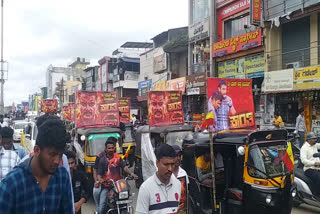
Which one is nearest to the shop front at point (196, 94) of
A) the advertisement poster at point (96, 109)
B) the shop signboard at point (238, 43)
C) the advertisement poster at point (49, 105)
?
the shop signboard at point (238, 43)

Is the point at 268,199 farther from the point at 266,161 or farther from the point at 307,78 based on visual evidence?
the point at 307,78

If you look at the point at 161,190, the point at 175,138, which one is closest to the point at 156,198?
the point at 161,190

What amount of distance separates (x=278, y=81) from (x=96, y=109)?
375 inches

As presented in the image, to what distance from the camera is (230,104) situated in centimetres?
727

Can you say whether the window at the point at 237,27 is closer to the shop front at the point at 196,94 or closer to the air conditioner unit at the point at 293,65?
the shop front at the point at 196,94

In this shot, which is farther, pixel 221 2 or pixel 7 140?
pixel 221 2

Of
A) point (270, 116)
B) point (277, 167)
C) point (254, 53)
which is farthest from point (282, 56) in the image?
point (277, 167)

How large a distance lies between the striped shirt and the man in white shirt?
4863mm

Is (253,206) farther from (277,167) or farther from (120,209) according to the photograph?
(120,209)

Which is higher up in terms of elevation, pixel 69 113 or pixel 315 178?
pixel 69 113

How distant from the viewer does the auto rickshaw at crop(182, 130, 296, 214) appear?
4.87 metres

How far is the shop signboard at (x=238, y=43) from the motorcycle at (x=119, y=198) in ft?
47.1

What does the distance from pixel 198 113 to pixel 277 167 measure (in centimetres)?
1880

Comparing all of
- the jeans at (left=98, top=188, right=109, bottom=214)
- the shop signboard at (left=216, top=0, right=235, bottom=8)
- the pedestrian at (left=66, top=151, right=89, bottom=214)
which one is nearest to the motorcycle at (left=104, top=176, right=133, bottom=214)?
the jeans at (left=98, top=188, right=109, bottom=214)
